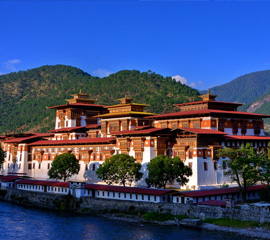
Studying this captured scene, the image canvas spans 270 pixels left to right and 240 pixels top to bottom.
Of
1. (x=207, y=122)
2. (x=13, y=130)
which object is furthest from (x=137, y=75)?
(x=207, y=122)

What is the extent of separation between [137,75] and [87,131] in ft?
335

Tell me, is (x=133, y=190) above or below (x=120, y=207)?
above

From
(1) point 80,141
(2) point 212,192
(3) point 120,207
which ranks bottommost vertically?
(3) point 120,207

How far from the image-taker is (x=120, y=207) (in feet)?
204

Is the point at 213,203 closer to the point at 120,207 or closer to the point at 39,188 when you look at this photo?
the point at 120,207

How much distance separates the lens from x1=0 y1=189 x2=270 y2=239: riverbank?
168ft

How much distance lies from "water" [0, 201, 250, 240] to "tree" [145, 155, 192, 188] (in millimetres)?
10081

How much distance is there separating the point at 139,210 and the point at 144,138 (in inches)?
633

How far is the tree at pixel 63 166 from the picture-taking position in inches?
3150

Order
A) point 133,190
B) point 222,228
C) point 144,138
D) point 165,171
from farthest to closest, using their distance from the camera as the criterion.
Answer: point 144,138 < point 165,171 < point 133,190 < point 222,228

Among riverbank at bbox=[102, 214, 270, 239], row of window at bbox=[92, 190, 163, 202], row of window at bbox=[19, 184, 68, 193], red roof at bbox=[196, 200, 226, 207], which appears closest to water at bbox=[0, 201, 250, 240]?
riverbank at bbox=[102, 214, 270, 239]

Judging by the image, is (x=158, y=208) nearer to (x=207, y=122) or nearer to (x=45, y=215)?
(x=45, y=215)

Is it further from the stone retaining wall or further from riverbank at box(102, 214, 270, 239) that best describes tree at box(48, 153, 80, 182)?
riverbank at box(102, 214, 270, 239)

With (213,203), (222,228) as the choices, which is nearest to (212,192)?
(213,203)
